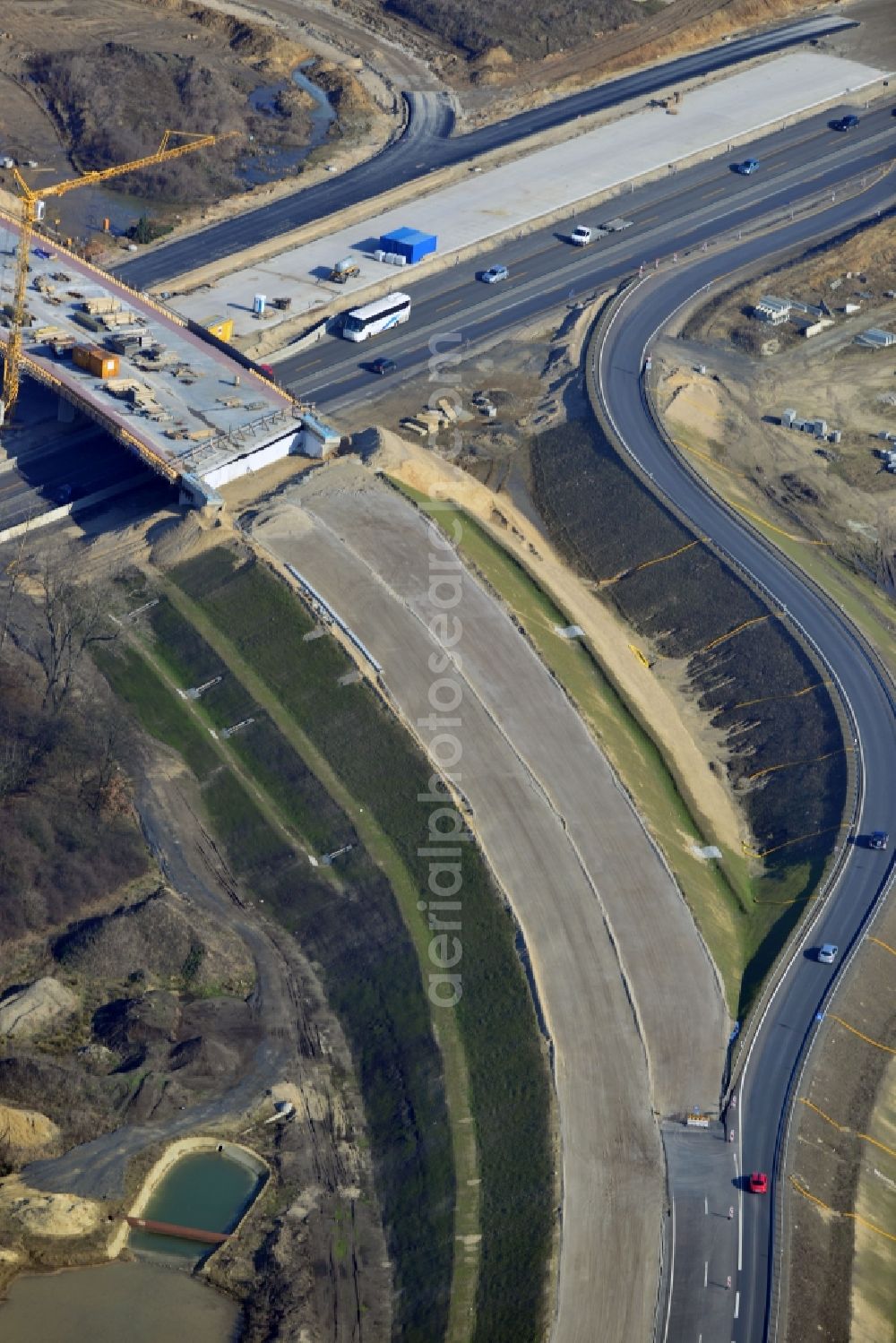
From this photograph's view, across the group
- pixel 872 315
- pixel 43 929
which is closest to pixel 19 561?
pixel 43 929

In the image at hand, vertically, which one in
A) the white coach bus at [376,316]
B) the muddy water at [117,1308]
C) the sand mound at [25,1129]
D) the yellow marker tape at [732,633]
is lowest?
the muddy water at [117,1308]

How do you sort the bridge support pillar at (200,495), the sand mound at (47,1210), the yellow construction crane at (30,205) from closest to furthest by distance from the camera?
the sand mound at (47,1210) < the bridge support pillar at (200,495) < the yellow construction crane at (30,205)

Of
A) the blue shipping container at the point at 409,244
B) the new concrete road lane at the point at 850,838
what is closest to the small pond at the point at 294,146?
the blue shipping container at the point at 409,244

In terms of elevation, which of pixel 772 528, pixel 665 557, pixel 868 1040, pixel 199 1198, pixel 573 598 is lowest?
pixel 199 1198

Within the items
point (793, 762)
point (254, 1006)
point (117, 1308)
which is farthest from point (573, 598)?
point (117, 1308)

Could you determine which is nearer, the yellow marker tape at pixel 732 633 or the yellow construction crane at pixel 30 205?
the yellow marker tape at pixel 732 633

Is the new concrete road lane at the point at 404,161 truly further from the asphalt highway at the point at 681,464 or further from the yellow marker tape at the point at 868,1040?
the yellow marker tape at the point at 868,1040

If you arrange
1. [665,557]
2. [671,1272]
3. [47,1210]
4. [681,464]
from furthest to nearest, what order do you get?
[681,464] → [665,557] → [47,1210] → [671,1272]

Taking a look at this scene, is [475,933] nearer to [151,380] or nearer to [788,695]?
[788,695]
